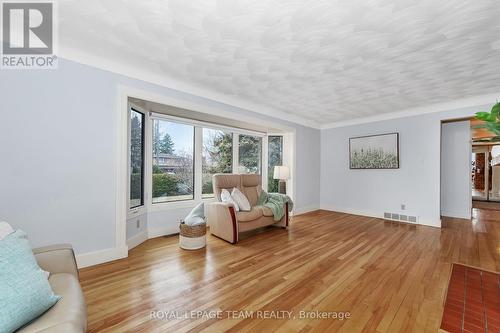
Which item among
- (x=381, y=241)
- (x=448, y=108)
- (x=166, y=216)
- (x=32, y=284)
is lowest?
(x=381, y=241)

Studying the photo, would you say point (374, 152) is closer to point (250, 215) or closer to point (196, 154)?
point (250, 215)

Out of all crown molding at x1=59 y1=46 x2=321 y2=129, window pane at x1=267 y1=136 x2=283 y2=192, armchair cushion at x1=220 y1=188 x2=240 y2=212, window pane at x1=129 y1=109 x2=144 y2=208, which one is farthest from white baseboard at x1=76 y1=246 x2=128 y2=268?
window pane at x1=267 y1=136 x2=283 y2=192

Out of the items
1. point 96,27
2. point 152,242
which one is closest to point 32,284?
point 96,27

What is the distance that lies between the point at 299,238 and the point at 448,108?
12.8 ft

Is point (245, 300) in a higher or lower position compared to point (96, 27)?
lower

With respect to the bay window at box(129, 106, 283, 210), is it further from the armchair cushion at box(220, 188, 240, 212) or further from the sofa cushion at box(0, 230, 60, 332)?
the sofa cushion at box(0, 230, 60, 332)

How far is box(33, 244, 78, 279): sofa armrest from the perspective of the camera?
140 cm

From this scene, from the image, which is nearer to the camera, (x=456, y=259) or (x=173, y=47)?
(x=173, y=47)

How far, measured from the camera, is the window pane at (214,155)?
4395mm

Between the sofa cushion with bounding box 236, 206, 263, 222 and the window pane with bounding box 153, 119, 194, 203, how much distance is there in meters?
1.31

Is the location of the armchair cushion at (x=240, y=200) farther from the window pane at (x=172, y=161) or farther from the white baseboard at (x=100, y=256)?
the white baseboard at (x=100, y=256)

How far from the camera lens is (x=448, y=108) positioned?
4.06m

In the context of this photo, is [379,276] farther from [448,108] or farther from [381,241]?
[448,108]

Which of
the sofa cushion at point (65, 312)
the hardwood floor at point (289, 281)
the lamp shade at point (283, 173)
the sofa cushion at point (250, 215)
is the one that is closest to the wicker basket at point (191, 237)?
the hardwood floor at point (289, 281)
